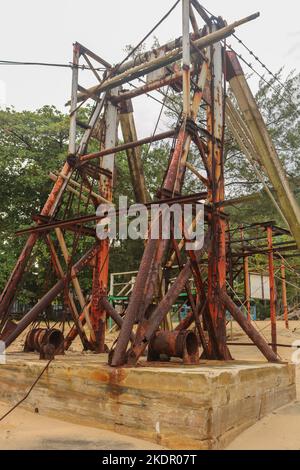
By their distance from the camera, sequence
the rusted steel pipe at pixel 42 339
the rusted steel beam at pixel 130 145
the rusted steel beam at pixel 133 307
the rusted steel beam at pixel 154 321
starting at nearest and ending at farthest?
the rusted steel beam at pixel 133 307 < the rusted steel beam at pixel 154 321 < the rusted steel pipe at pixel 42 339 < the rusted steel beam at pixel 130 145

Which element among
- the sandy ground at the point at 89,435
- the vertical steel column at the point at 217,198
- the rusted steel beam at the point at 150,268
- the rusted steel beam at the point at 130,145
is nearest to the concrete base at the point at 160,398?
the sandy ground at the point at 89,435

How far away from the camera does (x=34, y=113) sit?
23250 mm

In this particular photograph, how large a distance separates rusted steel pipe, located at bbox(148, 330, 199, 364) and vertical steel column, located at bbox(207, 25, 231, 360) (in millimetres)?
1105

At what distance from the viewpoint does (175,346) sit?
5.12 m

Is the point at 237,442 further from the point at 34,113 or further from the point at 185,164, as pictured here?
the point at 34,113

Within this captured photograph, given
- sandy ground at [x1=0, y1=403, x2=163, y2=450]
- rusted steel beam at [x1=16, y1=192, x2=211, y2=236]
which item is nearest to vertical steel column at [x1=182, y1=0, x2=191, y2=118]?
rusted steel beam at [x1=16, y1=192, x2=211, y2=236]

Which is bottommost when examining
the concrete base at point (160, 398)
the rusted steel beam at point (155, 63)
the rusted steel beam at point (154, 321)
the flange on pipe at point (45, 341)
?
the concrete base at point (160, 398)

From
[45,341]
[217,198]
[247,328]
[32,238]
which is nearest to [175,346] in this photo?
[247,328]

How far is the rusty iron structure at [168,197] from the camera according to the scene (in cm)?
525

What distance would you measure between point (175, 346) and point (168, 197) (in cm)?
183

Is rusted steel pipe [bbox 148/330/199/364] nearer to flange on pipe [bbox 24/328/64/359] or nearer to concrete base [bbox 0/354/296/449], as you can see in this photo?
concrete base [bbox 0/354/296/449]

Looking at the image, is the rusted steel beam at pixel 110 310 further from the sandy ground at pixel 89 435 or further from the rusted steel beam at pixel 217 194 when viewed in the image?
the sandy ground at pixel 89 435

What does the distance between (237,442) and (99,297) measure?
3.99 metres

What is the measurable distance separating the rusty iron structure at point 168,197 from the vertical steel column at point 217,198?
15mm
